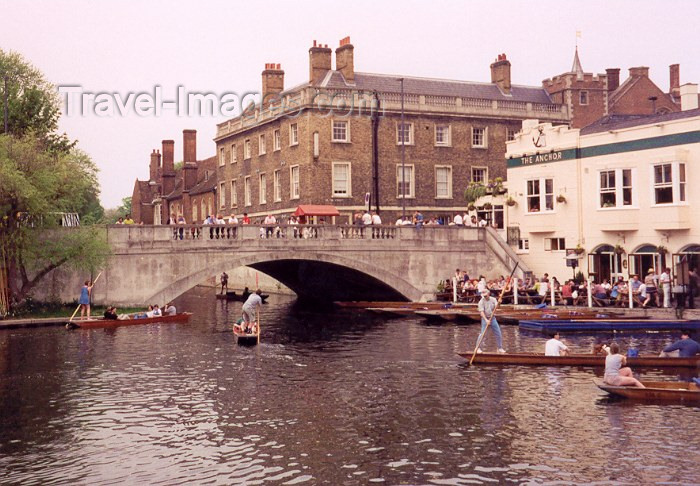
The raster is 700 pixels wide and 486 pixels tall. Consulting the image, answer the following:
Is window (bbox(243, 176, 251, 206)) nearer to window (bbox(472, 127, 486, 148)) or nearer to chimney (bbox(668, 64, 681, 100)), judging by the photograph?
window (bbox(472, 127, 486, 148))

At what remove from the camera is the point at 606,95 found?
66.8m

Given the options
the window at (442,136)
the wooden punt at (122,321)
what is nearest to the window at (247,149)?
the window at (442,136)

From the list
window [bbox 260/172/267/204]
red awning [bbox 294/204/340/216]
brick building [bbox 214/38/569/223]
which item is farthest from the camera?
window [bbox 260/172/267/204]

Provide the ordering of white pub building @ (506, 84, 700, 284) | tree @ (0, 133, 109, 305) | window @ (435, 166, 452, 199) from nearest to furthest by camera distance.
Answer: tree @ (0, 133, 109, 305) → white pub building @ (506, 84, 700, 284) → window @ (435, 166, 452, 199)

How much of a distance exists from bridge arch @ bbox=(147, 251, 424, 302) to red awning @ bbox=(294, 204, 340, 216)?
3.05 m

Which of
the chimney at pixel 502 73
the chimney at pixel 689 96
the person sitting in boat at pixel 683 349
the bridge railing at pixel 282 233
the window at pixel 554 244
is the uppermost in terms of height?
the chimney at pixel 502 73

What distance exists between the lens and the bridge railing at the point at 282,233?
138 ft

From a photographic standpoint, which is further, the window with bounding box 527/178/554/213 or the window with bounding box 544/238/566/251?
the window with bounding box 527/178/554/213

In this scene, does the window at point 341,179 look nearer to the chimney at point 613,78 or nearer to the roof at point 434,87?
the roof at point 434,87

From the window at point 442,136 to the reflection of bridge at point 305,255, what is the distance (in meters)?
13.2

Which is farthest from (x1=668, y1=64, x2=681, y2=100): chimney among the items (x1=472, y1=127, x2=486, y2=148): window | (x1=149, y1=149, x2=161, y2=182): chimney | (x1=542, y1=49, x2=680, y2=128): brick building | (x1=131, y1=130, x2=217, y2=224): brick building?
(x1=149, y1=149, x2=161, y2=182): chimney

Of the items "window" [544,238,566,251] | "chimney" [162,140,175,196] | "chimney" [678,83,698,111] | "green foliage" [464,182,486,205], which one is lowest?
"window" [544,238,566,251]

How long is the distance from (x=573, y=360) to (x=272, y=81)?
42912 millimetres

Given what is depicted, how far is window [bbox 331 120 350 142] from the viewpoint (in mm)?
57688
